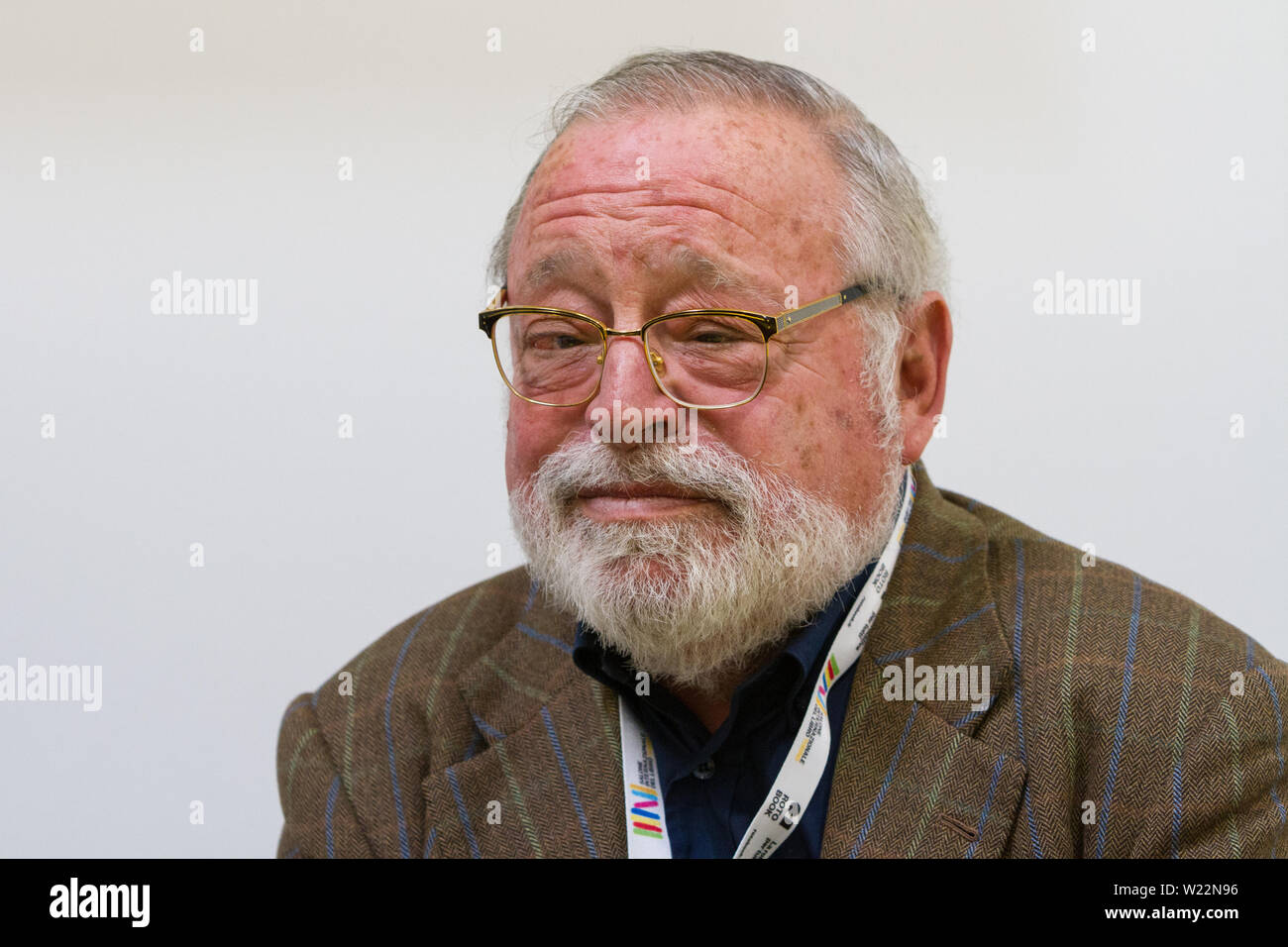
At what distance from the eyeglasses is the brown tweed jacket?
0.51 metres

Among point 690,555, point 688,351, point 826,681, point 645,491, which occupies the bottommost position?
point 826,681

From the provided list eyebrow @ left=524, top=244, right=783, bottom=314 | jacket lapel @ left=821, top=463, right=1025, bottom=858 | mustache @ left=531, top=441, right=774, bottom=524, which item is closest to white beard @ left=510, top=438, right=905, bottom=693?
mustache @ left=531, top=441, right=774, bottom=524

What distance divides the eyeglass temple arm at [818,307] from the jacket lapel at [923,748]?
508mm

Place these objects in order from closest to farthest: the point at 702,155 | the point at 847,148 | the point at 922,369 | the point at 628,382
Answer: the point at 628,382, the point at 702,155, the point at 847,148, the point at 922,369

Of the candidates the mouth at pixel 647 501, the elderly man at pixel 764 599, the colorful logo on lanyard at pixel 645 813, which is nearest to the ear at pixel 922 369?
the elderly man at pixel 764 599

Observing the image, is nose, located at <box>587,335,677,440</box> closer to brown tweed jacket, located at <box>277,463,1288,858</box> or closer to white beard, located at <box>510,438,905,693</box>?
white beard, located at <box>510,438,905,693</box>

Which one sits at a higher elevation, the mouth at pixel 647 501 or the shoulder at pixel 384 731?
the mouth at pixel 647 501

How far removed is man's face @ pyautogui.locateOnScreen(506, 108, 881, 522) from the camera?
2.01 m

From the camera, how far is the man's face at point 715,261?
6.60ft

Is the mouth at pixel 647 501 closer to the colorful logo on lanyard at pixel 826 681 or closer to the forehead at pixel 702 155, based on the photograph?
the colorful logo on lanyard at pixel 826 681

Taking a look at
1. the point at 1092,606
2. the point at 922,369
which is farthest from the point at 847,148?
the point at 1092,606

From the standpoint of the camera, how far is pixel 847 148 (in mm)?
Answer: 2217

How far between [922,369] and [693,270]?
0.56 m

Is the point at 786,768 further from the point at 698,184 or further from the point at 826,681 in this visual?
the point at 698,184
